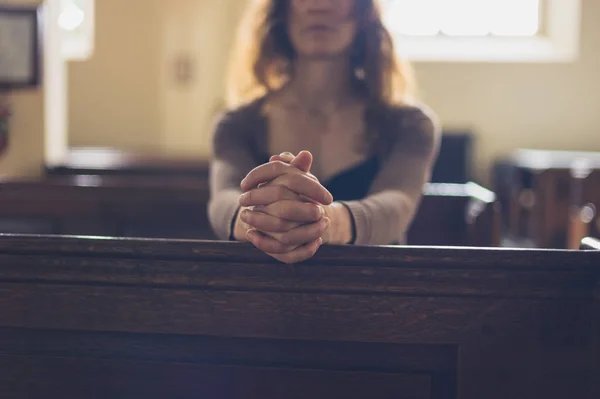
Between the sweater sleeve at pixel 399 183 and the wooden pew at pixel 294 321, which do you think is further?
the sweater sleeve at pixel 399 183

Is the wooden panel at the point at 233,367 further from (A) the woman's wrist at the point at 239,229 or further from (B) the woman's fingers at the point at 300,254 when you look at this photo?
(A) the woman's wrist at the point at 239,229

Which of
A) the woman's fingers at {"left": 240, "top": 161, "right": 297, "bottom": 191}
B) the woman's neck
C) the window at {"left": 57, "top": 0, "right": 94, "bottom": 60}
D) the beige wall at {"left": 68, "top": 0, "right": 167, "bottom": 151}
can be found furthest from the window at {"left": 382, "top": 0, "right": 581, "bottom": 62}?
the woman's fingers at {"left": 240, "top": 161, "right": 297, "bottom": 191}

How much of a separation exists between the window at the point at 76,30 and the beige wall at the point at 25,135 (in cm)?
371

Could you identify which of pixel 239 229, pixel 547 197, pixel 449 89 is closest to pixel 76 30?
pixel 449 89

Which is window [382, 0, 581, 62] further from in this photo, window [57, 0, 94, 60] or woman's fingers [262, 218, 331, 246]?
woman's fingers [262, 218, 331, 246]

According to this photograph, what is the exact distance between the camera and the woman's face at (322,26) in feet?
5.49

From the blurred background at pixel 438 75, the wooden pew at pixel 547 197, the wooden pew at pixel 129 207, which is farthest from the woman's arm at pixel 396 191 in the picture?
the blurred background at pixel 438 75

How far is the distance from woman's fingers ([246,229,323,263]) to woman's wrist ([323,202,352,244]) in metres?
0.20

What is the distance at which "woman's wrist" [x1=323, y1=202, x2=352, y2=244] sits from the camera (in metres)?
1.19

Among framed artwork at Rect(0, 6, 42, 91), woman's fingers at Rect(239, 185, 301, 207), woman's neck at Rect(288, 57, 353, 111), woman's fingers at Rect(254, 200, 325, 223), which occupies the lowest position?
woman's fingers at Rect(254, 200, 325, 223)

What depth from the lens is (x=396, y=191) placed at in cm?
154

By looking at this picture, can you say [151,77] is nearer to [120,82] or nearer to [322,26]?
[120,82]

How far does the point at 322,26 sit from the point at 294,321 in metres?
0.89

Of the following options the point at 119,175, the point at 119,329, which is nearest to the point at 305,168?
the point at 119,329
